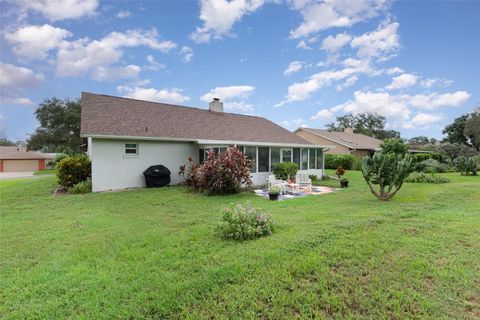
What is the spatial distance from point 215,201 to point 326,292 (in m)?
6.46

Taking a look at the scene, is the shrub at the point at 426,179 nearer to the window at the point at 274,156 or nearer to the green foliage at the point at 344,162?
the window at the point at 274,156

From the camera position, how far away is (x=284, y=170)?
13891mm

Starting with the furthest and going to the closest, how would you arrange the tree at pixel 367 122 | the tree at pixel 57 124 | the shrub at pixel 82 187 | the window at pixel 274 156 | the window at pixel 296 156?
1. the tree at pixel 367 122
2. the tree at pixel 57 124
3. the window at pixel 296 156
4. the window at pixel 274 156
5. the shrub at pixel 82 187

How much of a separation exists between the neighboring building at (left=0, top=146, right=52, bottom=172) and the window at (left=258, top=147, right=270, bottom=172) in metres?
41.3

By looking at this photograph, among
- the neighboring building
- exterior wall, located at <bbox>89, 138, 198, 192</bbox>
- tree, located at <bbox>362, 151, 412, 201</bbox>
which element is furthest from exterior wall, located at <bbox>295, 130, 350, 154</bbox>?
the neighboring building

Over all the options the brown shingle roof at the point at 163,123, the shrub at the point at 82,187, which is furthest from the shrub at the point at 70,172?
the brown shingle roof at the point at 163,123

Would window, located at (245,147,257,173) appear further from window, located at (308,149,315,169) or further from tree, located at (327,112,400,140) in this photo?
tree, located at (327,112,400,140)

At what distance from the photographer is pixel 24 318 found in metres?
2.87

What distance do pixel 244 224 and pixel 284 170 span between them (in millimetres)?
9342

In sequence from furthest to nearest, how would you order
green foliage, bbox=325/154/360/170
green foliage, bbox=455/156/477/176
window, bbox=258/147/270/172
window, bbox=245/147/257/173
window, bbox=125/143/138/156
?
green foliage, bbox=325/154/360/170, green foliage, bbox=455/156/477/176, window, bbox=258/147/270/172, window, bbox=245/147/257/173, window, bbox=125/143/138/156

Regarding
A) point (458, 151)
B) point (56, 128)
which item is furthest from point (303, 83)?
point (56, 128)

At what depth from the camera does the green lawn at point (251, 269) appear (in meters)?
2.87

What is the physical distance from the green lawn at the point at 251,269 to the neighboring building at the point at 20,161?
139 feet

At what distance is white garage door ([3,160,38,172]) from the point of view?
38562 millimetres
